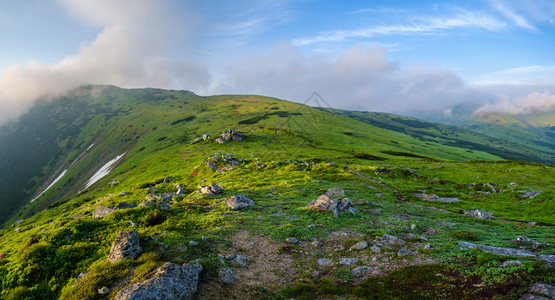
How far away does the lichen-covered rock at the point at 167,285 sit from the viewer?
9.91m

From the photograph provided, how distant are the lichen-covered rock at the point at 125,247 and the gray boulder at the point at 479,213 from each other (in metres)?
32.3

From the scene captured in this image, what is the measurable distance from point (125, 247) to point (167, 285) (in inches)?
174

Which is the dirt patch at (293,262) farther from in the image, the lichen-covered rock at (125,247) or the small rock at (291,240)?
the lichen-covered rock at (125,247)

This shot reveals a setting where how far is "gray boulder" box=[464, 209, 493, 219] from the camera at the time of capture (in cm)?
2548

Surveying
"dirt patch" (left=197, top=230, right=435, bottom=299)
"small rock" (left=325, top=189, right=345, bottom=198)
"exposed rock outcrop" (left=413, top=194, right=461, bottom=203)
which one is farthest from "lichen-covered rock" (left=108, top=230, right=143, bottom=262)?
"exposed rock outcrop" (left=413, top=194, right=461, bottom=203)

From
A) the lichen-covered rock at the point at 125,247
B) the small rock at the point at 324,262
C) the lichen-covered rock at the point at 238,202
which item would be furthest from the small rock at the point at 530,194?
the lichen-covered rock at the point at 125,247

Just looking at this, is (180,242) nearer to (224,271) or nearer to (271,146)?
(224,271)

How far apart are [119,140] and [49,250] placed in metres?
209

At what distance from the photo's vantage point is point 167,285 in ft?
34.3

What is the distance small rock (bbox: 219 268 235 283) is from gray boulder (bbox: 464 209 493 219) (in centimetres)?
2752

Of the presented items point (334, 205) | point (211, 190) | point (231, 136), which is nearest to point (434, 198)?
point (334, 205)

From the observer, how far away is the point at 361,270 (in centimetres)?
1340

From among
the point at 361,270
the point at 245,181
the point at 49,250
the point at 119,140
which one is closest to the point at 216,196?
the point at 245,181

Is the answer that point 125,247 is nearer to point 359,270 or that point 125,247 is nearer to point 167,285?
point 167,285
